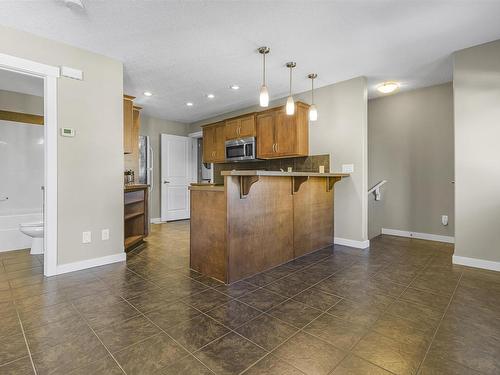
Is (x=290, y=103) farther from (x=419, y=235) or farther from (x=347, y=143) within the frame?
(x=419, y=235)

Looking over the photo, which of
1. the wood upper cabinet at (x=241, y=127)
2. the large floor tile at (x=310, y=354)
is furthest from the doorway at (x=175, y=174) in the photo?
the large floor tile at (x=310, y=354)

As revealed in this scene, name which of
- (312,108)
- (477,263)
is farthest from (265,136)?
(477,263)

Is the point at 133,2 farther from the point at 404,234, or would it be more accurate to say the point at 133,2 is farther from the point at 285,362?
the point at 404,234

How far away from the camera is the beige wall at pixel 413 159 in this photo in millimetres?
4164

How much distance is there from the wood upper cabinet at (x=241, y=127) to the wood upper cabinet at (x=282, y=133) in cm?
15

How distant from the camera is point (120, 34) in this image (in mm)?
2633

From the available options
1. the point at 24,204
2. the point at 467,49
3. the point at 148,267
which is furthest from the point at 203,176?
the point at 467,49

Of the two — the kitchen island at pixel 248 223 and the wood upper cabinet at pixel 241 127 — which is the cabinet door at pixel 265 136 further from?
the kitchen island at pixel 248 223

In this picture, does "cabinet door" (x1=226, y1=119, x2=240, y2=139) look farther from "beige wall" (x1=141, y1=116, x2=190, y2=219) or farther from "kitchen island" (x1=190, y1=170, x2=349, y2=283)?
"kitchen island" (x1=190, y1=170, x2=349, y2=283)

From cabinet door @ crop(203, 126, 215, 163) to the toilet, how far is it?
324 centimetres

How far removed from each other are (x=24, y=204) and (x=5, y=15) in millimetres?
3360

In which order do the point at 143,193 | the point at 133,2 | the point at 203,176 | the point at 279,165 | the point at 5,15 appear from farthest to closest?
the point at 203,176 → the point at 279,165 → the point at 143,193 → the point at 5,15 → the point at 133,2

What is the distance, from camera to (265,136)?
470 centimetres

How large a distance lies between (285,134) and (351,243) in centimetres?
203
